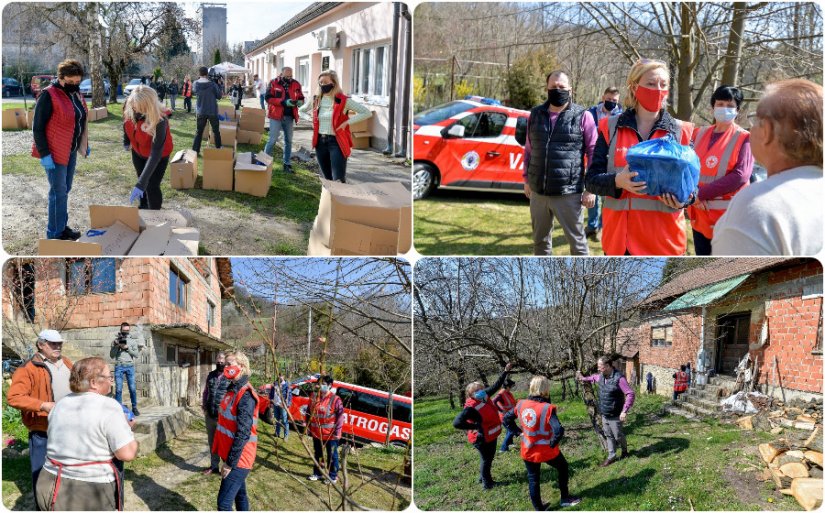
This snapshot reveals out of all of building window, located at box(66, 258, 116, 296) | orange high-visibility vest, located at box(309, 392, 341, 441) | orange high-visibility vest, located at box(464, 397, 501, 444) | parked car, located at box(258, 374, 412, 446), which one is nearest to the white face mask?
orange high-visibility vest, located at box(464, 397, 501, 444)

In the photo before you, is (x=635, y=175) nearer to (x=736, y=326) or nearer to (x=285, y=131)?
(x=736, y=326)

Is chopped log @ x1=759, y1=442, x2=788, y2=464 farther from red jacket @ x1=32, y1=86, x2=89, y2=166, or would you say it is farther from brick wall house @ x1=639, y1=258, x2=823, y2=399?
red jacket @ x1=32, y1=86, x2=89, y2=166

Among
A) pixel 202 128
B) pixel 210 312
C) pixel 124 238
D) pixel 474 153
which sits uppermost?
pixel 202 128

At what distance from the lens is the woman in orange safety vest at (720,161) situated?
3.16 m

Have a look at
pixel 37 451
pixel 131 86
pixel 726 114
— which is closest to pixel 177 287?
pixel 37 451

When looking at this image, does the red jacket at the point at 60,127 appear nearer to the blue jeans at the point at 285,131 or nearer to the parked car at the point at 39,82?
the parked car at the point at 39,82

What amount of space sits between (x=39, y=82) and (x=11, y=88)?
551 millimetres

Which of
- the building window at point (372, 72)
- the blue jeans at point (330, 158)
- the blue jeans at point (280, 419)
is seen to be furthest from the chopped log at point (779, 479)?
the building window at point (372, 72)

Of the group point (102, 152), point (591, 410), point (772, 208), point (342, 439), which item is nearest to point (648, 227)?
point (591, 410)

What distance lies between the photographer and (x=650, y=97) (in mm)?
2809

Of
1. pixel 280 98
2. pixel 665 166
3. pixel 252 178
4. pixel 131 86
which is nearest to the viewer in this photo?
pixel 665 166

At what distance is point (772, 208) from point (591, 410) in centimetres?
199

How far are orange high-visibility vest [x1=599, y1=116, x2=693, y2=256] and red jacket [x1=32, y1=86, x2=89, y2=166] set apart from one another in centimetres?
320

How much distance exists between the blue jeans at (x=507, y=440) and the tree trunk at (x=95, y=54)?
11.7 feet
